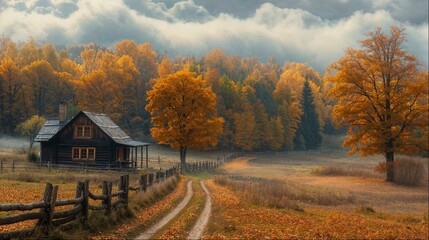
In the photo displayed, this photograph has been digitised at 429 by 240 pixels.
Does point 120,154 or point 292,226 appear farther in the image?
point 120,154

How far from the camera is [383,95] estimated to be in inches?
1485

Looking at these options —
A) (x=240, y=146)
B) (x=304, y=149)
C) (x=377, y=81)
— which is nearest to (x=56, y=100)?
(x=240, y=146)

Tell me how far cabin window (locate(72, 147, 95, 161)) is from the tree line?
31.6m

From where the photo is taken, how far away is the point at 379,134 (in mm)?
37875

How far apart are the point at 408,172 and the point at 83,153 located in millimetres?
34755

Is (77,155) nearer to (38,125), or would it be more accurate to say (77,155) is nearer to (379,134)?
(38,125)

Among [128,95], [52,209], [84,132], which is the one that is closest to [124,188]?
[52,209]

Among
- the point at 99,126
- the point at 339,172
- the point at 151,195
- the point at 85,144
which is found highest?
the point at 99,126

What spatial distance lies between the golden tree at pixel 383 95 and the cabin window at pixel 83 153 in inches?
1090

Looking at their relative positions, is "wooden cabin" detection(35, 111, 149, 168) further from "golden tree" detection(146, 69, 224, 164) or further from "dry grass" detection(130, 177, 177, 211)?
"dry grass" detection(130, 177, 177, 211)

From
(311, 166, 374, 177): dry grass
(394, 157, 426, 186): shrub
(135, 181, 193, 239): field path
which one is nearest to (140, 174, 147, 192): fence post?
(135, 181, 193, 239): field path

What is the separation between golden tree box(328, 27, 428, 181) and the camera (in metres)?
37.1

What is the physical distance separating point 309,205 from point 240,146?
63565 millimetres

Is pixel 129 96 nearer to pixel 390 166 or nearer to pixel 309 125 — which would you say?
pixel 309 125
